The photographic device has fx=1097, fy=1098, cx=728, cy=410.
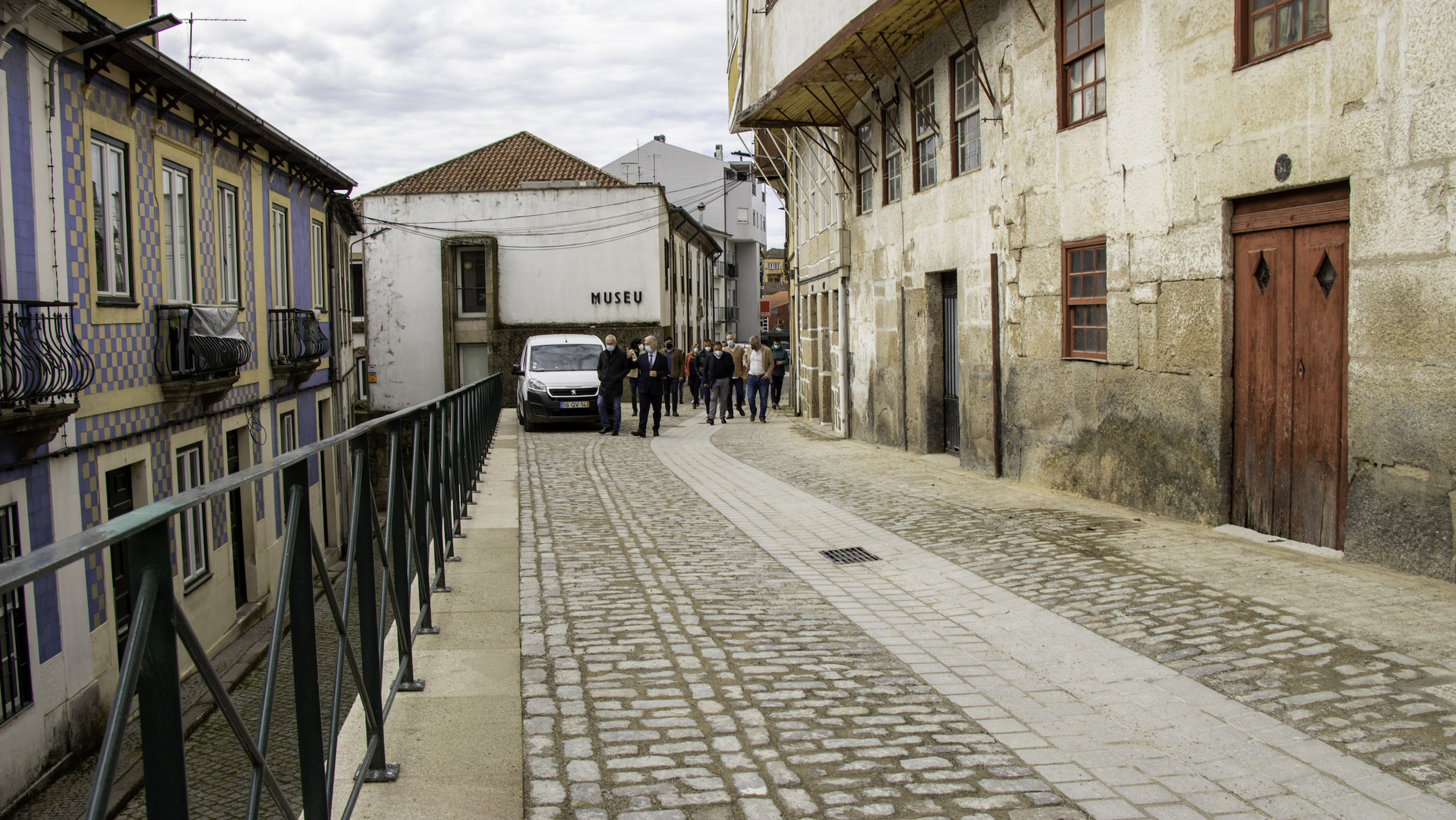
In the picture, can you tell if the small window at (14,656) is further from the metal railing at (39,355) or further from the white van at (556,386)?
the white van at (556,386)

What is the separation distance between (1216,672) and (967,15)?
9.57 m

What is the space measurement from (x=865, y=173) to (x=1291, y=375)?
11363 millimetres

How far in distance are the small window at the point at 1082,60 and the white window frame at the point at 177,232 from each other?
36.5ft

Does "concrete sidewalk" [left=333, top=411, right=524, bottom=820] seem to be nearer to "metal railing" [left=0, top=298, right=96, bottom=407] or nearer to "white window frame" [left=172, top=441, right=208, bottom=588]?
"white window frame" [left=172, top=441, right=208, bottom=588]

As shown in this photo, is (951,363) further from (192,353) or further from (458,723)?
(458,723)

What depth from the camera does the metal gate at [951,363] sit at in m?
14.4

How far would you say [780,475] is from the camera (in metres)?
13.3

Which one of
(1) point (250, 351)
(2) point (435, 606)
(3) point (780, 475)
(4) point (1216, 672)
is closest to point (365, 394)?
(1) point (250, 351)

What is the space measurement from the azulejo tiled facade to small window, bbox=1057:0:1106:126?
8.77 m

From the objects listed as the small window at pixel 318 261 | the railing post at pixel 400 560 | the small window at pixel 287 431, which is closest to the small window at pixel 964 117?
the railing post at pixel 400 560

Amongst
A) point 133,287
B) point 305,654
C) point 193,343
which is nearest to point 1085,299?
point 305,654

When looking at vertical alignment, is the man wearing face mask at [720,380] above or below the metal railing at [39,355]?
below

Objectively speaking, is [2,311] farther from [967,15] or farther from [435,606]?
[967,15]

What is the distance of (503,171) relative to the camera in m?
40.3
